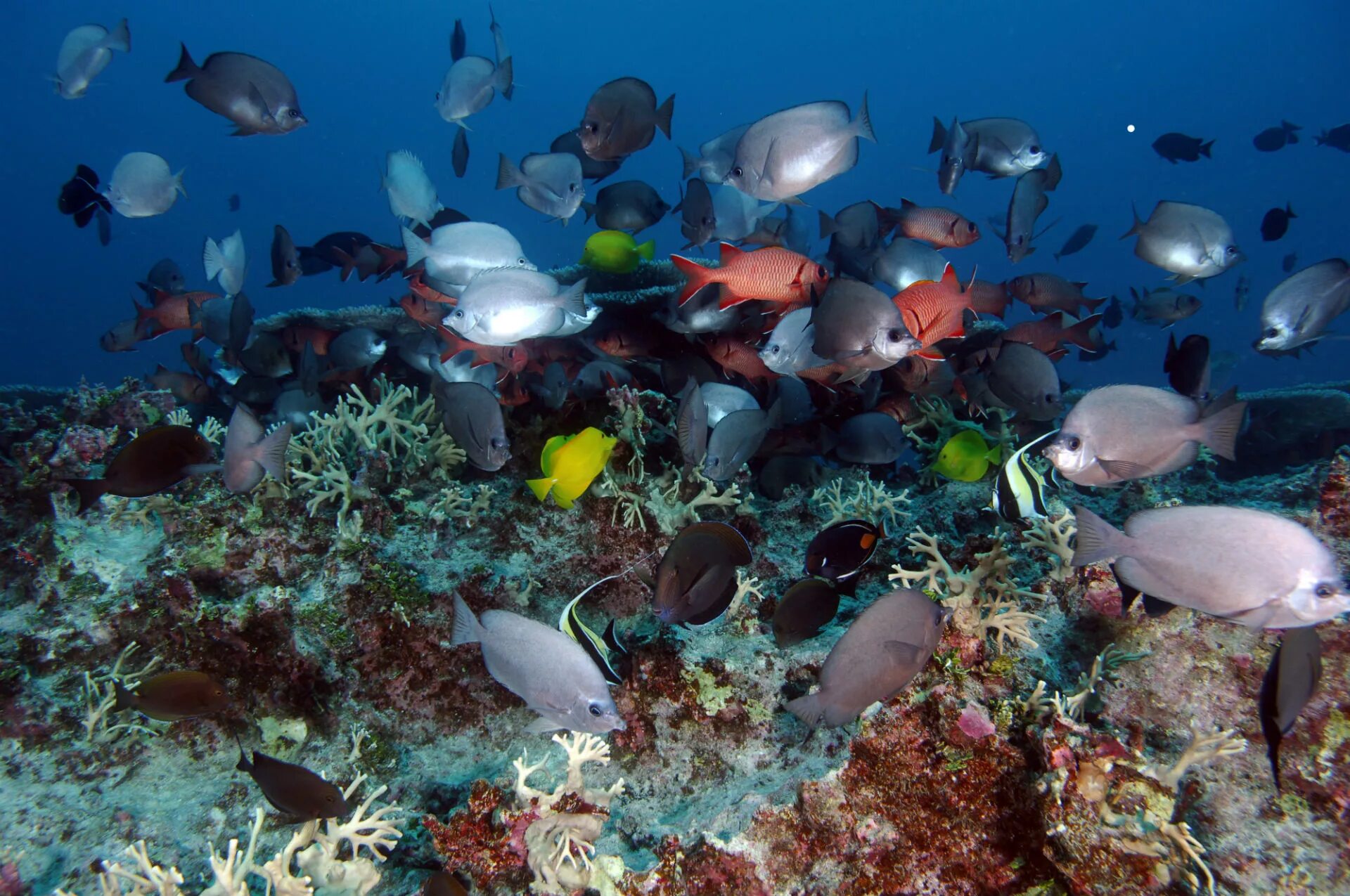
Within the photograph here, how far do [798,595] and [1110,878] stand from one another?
4.00 feet

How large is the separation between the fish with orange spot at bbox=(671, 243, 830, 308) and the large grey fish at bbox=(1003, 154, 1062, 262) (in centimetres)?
197

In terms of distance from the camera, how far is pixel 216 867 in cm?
193

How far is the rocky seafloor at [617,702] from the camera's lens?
207 centimetres

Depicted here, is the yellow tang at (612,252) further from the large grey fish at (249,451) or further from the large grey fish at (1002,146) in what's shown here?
the large grey fish at (249,451)

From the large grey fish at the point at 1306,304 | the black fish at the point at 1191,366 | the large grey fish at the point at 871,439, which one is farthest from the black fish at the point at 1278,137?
the large grey fish at the point at 871,439

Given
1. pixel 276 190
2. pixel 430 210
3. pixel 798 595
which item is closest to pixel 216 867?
pixel 798 595

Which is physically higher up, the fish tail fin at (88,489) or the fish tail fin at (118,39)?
the fish tail fin at (118,39)

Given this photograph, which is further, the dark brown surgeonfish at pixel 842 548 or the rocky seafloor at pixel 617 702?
the dark brown surgeonfish at pixel 842 548

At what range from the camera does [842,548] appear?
2457mm

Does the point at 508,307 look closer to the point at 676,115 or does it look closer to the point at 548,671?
the point at 548,671

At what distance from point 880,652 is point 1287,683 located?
1094mm

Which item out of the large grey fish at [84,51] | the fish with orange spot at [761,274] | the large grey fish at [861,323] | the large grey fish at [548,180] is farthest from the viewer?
the large grey fish at [84,51]

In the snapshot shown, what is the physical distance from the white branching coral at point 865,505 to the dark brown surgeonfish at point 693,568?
1.43 meters

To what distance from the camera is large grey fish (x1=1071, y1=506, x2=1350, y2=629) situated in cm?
164
